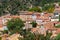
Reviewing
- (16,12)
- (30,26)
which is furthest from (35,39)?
(16,12)

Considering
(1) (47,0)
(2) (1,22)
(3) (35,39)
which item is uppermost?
(3) (35,39)

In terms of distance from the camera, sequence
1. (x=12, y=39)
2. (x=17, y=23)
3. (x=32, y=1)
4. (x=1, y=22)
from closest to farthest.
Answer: (x=12, y=39)
(x=17, y=23)
(x=1, y=22)
(x=32, y=1)

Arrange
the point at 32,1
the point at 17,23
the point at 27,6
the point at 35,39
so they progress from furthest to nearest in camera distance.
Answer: the point at 32,1 < the point at 27,6 < the point at 17,23 < the point at 35,39

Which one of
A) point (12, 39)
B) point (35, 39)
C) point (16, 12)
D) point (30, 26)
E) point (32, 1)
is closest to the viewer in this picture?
point (35, 39)

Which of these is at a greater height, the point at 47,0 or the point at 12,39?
the point at 12,39

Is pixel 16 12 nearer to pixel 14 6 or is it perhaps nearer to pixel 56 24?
pixel 14 6

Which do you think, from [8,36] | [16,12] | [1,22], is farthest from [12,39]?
[16,12]

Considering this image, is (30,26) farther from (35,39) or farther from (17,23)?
(35,39)

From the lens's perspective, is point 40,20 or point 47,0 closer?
point 40,20

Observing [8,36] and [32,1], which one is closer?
[8,36]

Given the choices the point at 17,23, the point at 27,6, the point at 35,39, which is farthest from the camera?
the point at 27,6
